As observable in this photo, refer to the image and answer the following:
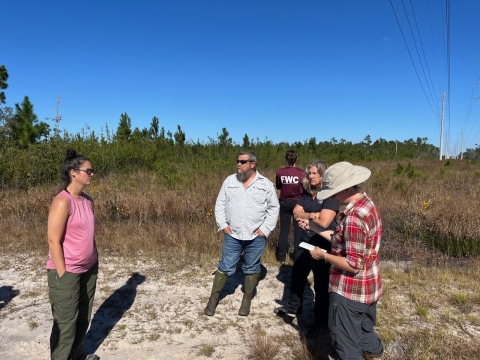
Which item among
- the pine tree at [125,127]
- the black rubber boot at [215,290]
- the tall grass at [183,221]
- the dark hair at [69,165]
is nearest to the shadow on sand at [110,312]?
the black rubber boot at [215,290]

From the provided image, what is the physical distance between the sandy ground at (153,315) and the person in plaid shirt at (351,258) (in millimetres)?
1087

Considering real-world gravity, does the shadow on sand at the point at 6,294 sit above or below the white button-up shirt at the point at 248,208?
below

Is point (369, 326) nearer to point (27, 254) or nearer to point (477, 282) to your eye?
point (477, 282)

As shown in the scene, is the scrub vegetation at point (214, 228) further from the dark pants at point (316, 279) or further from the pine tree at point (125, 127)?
the pine tree at point (125, 127)

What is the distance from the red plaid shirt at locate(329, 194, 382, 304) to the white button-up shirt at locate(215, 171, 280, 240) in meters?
1.37

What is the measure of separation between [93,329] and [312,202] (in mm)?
2685

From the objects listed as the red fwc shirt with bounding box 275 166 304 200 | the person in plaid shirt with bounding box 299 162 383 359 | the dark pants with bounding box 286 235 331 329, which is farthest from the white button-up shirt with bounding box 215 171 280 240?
the red fwc shirt with bounding box 275 166 304 200

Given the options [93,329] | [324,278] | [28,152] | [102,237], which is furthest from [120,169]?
[324,278]

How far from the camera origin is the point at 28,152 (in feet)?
40.3

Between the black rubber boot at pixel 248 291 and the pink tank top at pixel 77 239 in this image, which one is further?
the black rubber boot at pixel 248 291

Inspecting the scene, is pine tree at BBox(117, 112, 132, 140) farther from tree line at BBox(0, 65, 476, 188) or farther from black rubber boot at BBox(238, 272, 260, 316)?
black rubber boot at BBox(238, 272, 260, 316)

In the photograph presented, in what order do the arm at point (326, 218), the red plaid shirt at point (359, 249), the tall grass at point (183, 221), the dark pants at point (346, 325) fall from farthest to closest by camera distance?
the tall grass at point (183, 221)
the arm at point (326, 218)
the dark pants at point (346, 325)
the red plaid shirt at point (359, 249)

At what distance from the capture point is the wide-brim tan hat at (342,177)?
7.28ft

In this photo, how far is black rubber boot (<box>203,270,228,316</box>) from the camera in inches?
149
